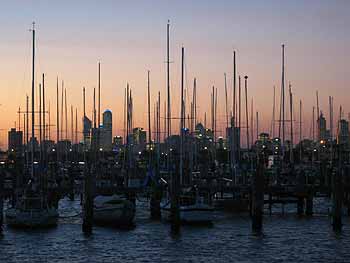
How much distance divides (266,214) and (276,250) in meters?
20.4

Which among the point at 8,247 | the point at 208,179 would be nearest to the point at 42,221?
the point at 8,247

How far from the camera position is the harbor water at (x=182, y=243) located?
136ft

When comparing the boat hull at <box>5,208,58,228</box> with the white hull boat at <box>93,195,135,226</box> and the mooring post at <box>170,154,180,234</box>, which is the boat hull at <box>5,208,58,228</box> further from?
the mooring post at <box>170,154,180,234</box>

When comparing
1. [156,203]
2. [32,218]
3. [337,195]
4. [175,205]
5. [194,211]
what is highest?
[337,195]

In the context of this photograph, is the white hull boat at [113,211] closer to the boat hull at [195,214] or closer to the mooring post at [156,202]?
the boat hull at [195,214]

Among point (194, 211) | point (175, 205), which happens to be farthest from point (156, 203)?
point (175, 205)

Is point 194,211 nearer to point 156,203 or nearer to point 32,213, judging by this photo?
point 156,203

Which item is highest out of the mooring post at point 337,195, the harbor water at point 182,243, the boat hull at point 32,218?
the mooring post at point 337,195

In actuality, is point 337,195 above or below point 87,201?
above

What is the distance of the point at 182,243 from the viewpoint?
4616 centimetres

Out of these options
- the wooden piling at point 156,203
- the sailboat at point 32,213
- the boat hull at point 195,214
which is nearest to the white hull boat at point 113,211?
the sailboat at point 32,213

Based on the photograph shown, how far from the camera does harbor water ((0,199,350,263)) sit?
41.6 m

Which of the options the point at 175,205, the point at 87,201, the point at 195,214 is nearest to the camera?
the point at 87,201

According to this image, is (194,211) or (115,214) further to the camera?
(115,214)
